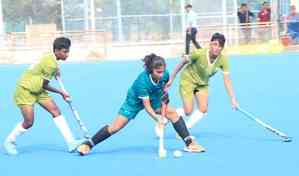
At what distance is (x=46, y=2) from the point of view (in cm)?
3550

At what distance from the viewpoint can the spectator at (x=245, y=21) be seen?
2566cm

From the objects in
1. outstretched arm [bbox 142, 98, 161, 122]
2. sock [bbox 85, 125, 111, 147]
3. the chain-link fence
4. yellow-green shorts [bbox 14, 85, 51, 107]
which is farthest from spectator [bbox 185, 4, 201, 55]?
outstretched arm [bbox 142, 98, 161, 122]

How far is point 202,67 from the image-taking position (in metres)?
8.59

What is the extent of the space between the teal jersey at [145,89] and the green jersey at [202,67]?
3.61ft

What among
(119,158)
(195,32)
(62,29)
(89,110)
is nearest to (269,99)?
(89,110)

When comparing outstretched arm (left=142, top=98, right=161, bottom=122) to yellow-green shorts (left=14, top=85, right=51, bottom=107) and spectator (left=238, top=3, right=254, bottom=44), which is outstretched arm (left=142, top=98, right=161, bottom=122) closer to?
yellow-green shorts (left=14, top=85, right=51, bottom=107)

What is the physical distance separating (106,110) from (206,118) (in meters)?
1.88

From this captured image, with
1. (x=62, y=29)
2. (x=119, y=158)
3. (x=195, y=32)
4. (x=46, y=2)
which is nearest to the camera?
(x=119, y=158)

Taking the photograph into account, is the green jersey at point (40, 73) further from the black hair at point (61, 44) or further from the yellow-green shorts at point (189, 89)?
the yellow-green shorts at point (189, 89)

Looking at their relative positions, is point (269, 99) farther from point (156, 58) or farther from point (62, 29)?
point (62, 29)

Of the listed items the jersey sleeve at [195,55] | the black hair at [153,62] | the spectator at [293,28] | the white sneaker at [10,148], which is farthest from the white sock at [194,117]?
the spectator at [293,28]

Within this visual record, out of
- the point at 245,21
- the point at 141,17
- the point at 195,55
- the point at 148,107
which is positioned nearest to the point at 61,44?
the point at 148,107

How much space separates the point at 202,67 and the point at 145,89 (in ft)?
4.54

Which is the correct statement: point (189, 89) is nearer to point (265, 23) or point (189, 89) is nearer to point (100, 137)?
point (100, 137)
